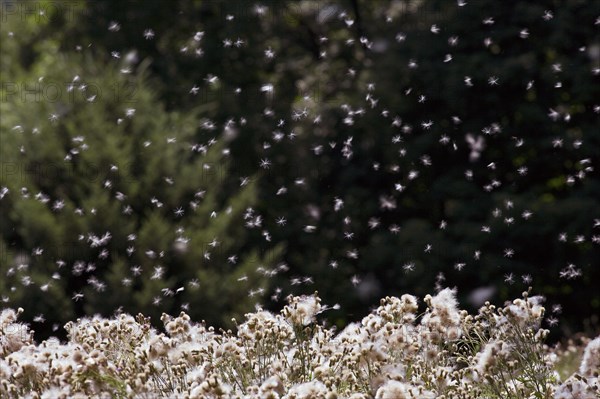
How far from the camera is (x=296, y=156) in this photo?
10211 mm

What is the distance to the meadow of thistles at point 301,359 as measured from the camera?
2.78 m

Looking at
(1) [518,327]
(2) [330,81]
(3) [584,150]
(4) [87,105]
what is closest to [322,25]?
(2) [330,81]

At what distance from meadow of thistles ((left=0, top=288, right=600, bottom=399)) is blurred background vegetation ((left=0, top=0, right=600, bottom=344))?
236cm

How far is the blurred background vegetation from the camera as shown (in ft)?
20.4

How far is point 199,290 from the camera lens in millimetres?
6211

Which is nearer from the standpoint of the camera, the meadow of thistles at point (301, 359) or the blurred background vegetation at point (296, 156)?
the meadow of thistles at point (301, 359)

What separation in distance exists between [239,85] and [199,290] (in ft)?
18.1

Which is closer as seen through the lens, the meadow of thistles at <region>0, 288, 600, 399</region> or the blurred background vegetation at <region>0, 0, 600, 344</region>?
the meadow of thistles at <region>0, 288, 600, 399</region>

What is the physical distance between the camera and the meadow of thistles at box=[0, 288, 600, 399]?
2783 mm

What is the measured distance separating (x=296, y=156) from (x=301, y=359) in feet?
23.7

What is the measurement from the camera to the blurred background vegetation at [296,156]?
20.4ft

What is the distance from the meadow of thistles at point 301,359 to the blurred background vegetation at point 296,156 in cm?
236

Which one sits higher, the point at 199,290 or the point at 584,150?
the point at 199,290

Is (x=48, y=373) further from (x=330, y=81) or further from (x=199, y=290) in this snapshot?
(x=330, y=81)
